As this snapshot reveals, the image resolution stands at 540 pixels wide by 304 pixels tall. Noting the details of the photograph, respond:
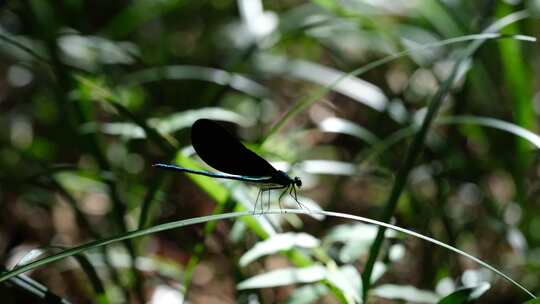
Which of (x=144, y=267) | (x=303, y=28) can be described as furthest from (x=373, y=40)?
(x=144, y=267)

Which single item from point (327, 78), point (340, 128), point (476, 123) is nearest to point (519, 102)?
point (476, 123)

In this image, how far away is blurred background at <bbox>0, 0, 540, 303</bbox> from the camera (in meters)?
1.34

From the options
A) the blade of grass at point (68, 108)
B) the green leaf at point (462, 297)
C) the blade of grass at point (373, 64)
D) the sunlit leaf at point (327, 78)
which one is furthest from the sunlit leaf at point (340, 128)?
the green leaf at point (462, 297)

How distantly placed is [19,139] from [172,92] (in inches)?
27.5

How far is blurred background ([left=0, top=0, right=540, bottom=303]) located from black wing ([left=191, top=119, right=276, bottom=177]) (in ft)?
0.47

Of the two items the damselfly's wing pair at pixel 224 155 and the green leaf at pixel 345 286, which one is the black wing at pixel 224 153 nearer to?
the damselfly's wing pair at pixel 224 155

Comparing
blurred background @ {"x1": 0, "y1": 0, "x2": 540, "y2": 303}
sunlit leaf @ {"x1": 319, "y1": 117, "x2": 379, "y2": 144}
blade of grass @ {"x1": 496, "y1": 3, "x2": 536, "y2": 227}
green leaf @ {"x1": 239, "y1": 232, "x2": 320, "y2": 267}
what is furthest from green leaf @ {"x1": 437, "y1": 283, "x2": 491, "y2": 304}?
blade of grass @ {"x1": 496, "y1": 3, "x2": 536, "y2": 227}

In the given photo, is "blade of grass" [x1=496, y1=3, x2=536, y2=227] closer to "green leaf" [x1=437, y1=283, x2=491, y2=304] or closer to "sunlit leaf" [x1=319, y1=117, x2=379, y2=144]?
"sunlit leaf" [x1=319, y1=117, x2=379, y2=144]

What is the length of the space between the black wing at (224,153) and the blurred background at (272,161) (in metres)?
0.14

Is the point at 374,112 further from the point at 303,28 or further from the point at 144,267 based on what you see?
the point at 144,267

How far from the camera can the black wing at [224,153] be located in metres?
1.07

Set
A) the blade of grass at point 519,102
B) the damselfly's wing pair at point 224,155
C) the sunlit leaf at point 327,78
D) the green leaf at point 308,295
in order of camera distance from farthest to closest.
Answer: the sunlit leaf at point 327,78, the blade of grass at point 519,102, the green leaf at point 308,295, the damselfly's wing pair at point 224,155

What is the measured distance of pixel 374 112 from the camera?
2.70 m

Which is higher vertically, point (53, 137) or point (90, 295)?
point (53, 137)
